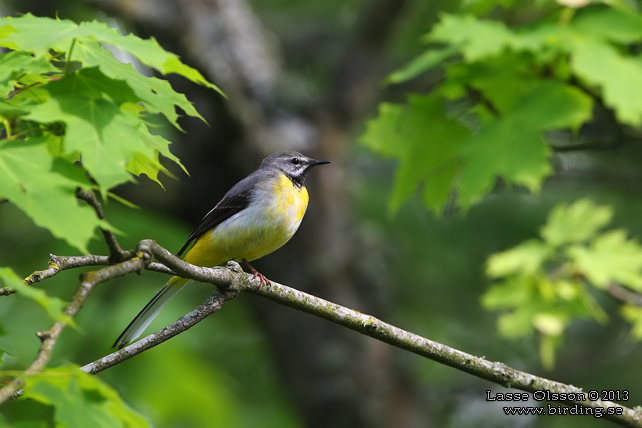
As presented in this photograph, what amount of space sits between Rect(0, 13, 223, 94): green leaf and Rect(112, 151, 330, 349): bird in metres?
→ 1.80

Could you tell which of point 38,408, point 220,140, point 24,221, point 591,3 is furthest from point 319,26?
point 38,408

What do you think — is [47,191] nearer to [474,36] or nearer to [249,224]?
[249,224]

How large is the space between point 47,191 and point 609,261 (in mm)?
5120

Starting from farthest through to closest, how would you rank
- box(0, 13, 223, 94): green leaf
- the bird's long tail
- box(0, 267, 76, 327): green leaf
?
the bird's long tail, box(0, 13, 223, 94): green leaf, box(0, 267, 76, 327): green leaf

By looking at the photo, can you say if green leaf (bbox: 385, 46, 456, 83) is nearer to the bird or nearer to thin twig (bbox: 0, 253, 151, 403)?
the bird

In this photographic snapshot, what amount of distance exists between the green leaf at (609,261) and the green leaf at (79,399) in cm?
469

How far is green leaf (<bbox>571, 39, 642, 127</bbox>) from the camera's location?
4234mm

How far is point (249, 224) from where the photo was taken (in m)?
4.46

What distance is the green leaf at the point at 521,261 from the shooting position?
5.74 meters

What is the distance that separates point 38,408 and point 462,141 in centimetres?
494

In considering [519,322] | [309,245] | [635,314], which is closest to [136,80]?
[519,322]

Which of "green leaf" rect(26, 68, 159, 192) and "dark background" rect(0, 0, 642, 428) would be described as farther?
"dark background" rect(0, 0, 642, 428)

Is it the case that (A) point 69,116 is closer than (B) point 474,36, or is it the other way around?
(A) point 69,116

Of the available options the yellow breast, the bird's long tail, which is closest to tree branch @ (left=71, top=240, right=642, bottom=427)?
the bird's long tail
